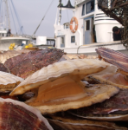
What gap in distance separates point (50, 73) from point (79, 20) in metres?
8.17

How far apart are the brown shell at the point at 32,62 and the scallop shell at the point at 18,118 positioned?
81 cm

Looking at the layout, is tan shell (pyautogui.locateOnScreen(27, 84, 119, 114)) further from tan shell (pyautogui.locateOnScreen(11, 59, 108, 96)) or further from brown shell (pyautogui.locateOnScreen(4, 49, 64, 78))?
brown shell (pyautogui.locateOnScreen(4, 49, 64, 78))

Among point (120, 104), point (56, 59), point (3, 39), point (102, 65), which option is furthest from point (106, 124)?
point (3, 39)

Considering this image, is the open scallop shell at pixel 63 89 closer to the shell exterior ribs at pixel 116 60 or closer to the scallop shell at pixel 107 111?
the scallop shell at pixel 107 111

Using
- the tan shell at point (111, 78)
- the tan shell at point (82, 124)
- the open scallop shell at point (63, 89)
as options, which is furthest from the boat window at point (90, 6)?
the tan shell at point (82, 124)

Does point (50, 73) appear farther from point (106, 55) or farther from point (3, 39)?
point (3, 39)

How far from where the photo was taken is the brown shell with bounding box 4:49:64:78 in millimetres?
1360

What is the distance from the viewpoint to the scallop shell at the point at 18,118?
19.2 inches

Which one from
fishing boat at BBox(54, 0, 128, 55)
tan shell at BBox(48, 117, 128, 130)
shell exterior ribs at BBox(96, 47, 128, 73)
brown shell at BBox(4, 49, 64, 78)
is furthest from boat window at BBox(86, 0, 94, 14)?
tan shell at BBox(48, 117, 128, 130)

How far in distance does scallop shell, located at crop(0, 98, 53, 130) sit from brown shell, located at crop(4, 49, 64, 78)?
81cm

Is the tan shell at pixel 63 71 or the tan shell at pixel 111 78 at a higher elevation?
the tan shell at pixel 63 71

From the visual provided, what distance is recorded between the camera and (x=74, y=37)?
8.84 m

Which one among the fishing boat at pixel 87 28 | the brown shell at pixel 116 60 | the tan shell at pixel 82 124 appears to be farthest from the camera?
the fishing boat at pixel 87 28

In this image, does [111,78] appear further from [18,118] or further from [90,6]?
[90,6]
